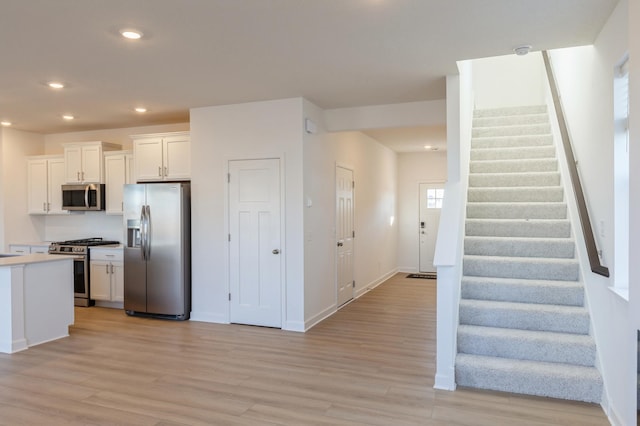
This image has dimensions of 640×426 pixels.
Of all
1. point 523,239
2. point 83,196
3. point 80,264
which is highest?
point 83,196

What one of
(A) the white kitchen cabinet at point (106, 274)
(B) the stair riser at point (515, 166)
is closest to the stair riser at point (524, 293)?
(B) the stair riser at point (515, 166)

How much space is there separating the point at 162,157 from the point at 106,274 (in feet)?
6.33

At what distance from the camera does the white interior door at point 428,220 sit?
32.5 ft

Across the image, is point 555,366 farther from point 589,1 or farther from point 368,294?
point 368,294

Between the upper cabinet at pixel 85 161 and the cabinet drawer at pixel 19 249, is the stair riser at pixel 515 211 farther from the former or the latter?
the cabinet drawer at pixel 19 249

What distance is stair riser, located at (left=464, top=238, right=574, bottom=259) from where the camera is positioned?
432cm

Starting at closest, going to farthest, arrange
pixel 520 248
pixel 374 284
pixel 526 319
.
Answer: pixel 526 319, pixel 520 248, pixel 374 284


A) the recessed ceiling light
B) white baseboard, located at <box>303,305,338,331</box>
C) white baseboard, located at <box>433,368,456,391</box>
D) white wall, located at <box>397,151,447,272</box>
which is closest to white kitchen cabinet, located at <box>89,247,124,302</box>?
white baseboard, located at <box>303,305,338,331</box>

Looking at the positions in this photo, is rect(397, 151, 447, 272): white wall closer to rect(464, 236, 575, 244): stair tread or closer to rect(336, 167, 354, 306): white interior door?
rect(336, 167, 354, 306): white interior door

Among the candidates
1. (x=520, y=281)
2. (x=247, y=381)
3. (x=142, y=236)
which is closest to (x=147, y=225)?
(x=142, y=236)

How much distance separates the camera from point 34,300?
15.5 ft

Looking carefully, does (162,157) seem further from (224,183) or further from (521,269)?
(521,269)

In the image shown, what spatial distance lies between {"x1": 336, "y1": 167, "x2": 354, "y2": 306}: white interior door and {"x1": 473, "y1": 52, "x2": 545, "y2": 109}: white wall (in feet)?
8.67

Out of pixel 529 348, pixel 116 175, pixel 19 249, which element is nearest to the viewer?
pixel 529 348
